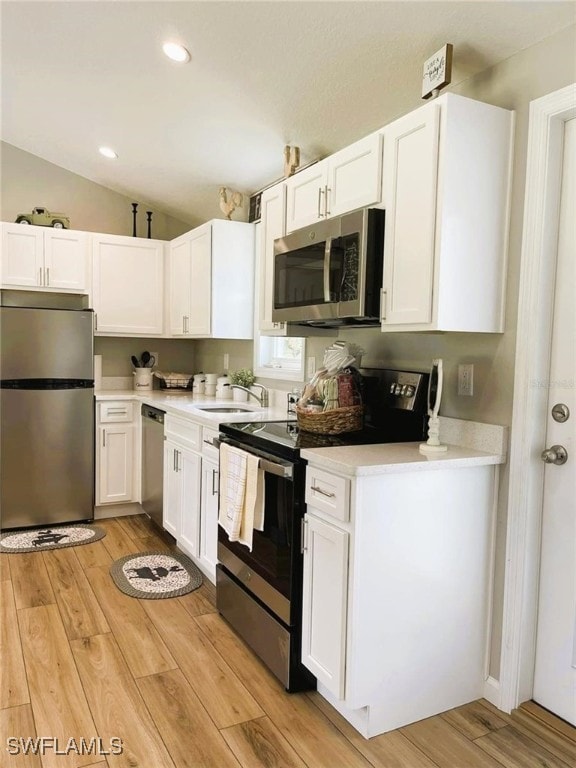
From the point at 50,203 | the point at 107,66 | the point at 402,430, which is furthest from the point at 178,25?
the point at 50,203

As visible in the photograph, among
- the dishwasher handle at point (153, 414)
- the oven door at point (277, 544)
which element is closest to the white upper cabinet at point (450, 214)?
the oven door at point (277, 544)

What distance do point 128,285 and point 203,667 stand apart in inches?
121

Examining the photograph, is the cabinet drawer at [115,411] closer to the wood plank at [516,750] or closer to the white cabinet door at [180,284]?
the white cabinet door at [180,284]

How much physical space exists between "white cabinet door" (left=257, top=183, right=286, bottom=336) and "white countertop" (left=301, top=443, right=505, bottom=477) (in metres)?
0.97

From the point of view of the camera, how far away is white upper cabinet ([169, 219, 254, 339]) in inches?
146

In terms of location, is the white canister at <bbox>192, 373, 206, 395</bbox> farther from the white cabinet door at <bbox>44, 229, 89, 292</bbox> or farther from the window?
the white cabinet door at <bbox>44, 229, 89, 292</bbox>

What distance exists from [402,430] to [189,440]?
135cm

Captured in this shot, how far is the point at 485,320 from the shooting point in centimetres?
195

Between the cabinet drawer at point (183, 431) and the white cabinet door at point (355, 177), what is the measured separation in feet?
4.59

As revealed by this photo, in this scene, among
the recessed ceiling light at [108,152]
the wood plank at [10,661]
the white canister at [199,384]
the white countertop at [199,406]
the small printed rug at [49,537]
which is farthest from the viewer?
the white canister at [199,384]

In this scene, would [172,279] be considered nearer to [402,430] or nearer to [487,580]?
[402,430]

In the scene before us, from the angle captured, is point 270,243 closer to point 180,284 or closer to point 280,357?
point 280,357

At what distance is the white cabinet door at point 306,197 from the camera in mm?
2424

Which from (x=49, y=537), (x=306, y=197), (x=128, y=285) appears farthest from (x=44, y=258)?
(x=306, y=197)
